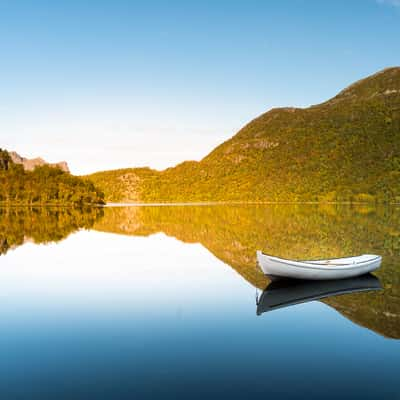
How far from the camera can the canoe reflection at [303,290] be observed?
1495 centimetres

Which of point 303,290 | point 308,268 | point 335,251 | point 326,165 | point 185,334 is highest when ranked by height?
point 326,165

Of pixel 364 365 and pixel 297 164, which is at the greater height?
pixel 297 164

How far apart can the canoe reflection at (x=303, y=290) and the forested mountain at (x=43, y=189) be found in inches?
3841

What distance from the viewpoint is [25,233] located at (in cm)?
3819

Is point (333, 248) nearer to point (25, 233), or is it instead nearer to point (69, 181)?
point (25, 233)

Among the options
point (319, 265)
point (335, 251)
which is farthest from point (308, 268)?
point (335, 251)

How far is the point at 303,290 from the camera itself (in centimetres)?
1656

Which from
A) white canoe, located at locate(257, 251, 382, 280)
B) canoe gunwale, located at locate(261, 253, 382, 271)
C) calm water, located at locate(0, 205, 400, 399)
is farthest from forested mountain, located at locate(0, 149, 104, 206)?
canoe gunwale, located at locate(261, 253, 382, 271)

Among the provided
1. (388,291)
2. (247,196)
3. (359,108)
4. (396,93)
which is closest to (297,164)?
(247,196)

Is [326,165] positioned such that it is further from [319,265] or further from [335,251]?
[319,265]

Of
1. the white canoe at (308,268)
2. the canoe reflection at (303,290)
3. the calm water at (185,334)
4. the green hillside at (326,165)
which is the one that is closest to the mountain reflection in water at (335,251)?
the calm water at (185,334)

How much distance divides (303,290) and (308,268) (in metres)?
0.82

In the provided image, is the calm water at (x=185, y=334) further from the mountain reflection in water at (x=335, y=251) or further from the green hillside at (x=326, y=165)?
the green hillside at (x=326, y=165)

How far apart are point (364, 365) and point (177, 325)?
16.8ft
